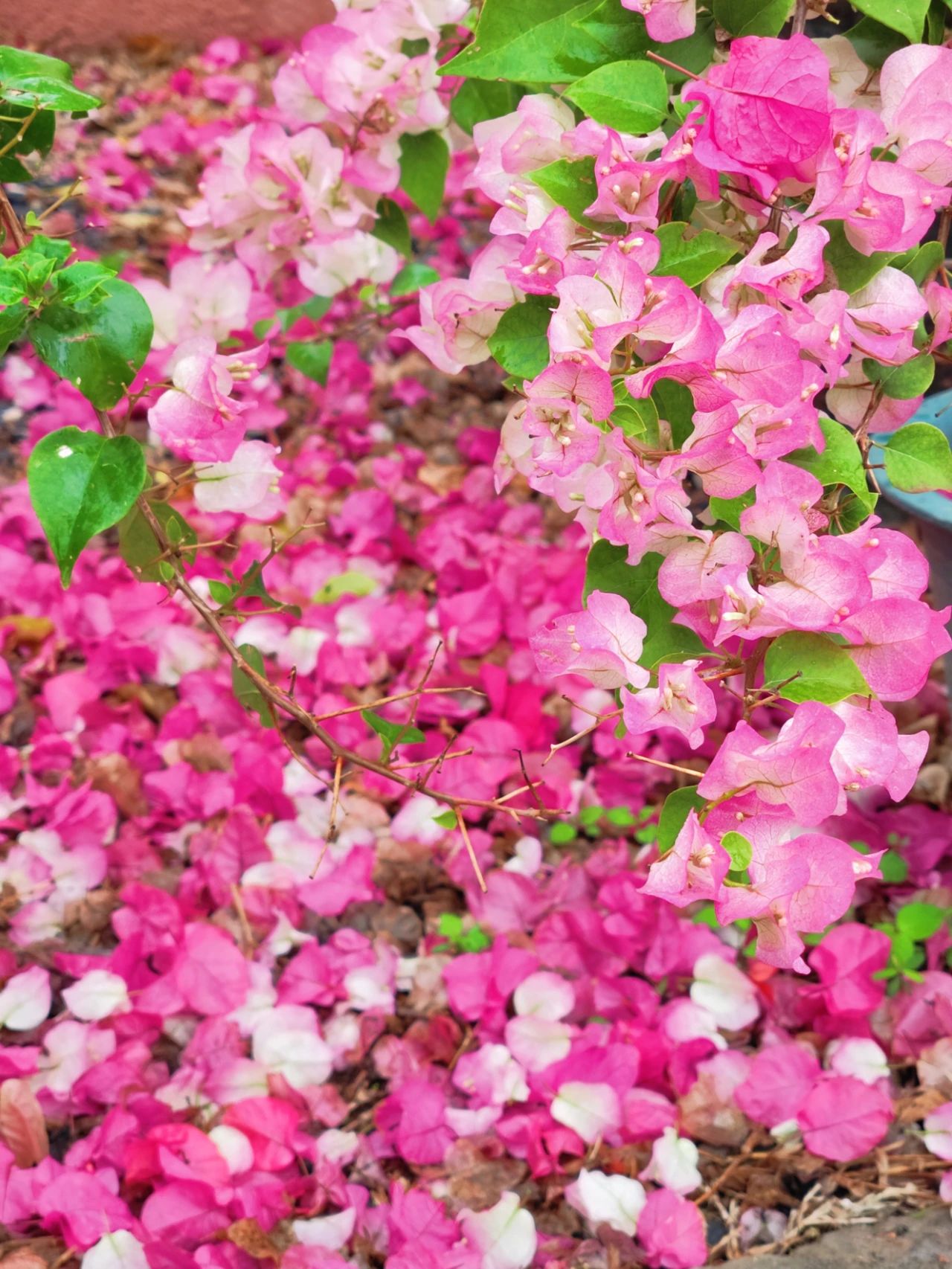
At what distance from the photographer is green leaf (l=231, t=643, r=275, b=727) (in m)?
0.74

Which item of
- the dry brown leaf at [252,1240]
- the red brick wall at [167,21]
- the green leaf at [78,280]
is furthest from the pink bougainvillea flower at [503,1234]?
the red brick wall at [167,21]

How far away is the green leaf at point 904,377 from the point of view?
24.6 inches

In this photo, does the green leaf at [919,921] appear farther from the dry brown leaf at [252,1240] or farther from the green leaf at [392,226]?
the green leaf at [392,226]

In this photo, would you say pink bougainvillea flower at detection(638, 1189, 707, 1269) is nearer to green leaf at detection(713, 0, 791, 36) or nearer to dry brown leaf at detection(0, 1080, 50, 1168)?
dry brown leaf at detection(0, 1080, 50, 1168)

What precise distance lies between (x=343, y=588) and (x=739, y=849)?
1078 mm

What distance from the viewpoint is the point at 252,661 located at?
739mm

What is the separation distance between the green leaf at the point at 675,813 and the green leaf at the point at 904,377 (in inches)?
10.0

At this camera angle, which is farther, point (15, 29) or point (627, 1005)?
point (15, 29)

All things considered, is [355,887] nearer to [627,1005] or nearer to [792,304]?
[627,1005]

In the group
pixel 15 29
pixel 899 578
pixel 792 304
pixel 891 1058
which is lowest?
pixel 891 1058

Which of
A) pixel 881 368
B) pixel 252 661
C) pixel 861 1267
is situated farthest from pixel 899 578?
pixel 861 1267

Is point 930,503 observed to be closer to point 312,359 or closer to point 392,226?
point 392,226

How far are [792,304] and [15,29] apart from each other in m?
2.84

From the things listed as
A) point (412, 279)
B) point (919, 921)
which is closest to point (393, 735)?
point (919, 921)
